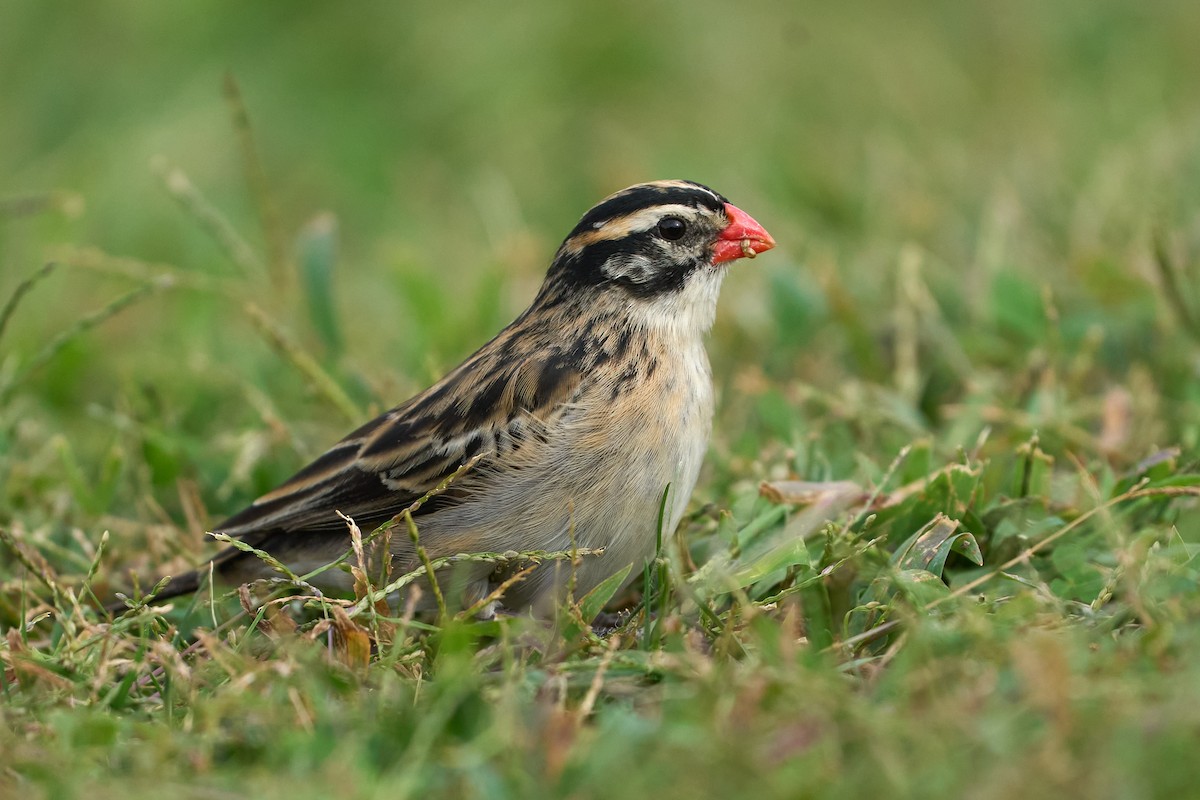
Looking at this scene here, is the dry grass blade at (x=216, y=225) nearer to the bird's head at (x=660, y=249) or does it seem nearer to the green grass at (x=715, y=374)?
the green grass at (x=715, y=374)


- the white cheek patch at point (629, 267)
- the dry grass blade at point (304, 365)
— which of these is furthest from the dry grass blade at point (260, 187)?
the white cheek patch at point (629, 267)

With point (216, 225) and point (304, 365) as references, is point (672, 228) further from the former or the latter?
point (216, 225)

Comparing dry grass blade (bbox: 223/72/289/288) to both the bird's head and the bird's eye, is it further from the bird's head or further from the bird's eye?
the bird's eye

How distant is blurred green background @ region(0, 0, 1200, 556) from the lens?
698 cm

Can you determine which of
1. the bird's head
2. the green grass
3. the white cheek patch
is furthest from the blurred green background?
the white cheek patch

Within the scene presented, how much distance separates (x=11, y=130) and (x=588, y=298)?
25.8ft

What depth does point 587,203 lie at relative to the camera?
11.6 metres

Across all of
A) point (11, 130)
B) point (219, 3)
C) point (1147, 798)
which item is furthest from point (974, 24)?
point (1147, 798)

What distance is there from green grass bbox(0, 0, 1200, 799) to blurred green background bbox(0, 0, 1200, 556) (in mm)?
35

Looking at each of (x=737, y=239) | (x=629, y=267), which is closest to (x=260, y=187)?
(x=629, y=267)

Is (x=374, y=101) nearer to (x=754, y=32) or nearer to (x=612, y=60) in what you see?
(x=612, y=60)

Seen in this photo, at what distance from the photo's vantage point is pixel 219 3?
44.0 feet

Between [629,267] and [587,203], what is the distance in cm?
561

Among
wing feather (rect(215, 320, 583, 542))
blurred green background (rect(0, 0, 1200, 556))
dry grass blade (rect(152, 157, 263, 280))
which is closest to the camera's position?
wing feather (rect(215, 320, 583, 542))
